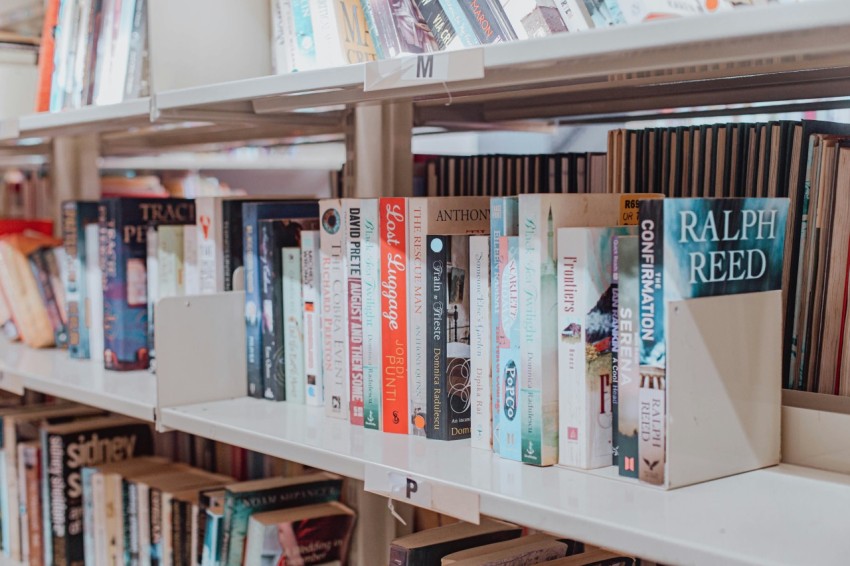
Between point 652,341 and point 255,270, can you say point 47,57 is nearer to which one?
point 255,270

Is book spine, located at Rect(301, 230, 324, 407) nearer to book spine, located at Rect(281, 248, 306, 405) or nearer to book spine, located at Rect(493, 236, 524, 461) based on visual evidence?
book spine, located at Rect(281, 248, 306, 405)

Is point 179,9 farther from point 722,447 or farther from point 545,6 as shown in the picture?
point 722,447

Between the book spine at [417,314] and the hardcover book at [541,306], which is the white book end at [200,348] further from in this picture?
the hardcover book at [541,306]

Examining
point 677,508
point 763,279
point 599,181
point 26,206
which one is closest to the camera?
point 677,508

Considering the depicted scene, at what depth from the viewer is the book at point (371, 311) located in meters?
1.29

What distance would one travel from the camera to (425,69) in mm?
1066

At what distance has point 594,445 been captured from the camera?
3.53 feet

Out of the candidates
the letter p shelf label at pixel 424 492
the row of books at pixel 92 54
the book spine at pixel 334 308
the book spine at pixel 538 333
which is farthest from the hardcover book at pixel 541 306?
the row of books at pixel 92 54

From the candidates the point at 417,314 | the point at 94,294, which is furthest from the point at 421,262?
the point at 94,294

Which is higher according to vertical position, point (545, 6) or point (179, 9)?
point (179, 9)

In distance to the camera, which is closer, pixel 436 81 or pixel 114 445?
pixel 436 81

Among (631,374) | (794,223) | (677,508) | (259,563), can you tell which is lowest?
(259,563)

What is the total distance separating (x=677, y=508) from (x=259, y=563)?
841mm

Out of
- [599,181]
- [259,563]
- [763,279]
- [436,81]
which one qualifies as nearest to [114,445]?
[259,563]
